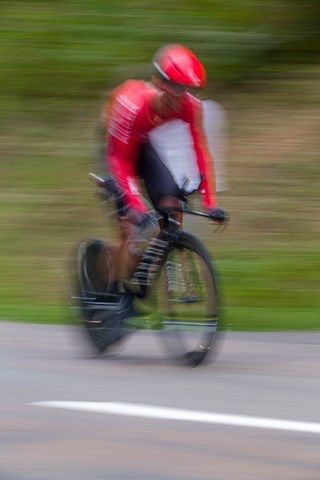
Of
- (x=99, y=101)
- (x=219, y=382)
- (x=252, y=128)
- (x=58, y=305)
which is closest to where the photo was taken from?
(x=219, y=382)

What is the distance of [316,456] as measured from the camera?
18.6ft

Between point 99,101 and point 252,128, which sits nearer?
point 252,128

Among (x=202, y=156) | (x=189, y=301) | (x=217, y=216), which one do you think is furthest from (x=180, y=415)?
(x=202, y=156)

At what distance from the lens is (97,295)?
834 cm

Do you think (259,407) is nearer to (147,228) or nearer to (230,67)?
(147,228)

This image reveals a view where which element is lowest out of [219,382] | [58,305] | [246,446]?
[58,305]

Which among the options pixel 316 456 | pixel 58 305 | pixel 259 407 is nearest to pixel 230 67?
pixel 58 305

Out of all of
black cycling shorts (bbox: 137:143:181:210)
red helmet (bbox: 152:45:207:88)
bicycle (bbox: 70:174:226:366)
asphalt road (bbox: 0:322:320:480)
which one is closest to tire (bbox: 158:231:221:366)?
bicycle (bbox: 70:174:226:366)

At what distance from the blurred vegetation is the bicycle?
1.65m

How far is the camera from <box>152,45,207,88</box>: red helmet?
24.1 feet

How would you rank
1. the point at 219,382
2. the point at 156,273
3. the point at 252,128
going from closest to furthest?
the point at 219,382 < the point at 156,273 < the point at 252,128

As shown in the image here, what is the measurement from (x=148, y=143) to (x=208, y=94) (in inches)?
267

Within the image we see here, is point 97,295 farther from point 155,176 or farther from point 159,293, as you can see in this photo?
point 155,176

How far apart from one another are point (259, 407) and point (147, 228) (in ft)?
4.84
